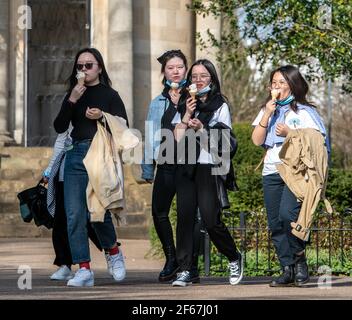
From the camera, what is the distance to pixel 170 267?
11992 mm

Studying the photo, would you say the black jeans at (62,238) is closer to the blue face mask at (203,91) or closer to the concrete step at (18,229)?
the blue face mask at (203,91)

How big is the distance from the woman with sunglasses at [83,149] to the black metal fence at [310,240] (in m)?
2.37

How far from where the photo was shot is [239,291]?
11000mm

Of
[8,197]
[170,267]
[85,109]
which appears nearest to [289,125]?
[170,267]

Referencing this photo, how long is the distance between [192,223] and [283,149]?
3.29ft

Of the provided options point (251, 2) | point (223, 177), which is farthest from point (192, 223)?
point (251, 2)

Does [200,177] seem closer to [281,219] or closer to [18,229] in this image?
[281,219]

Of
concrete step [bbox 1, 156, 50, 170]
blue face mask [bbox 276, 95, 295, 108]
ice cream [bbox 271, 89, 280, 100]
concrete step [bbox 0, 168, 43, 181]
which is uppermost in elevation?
ice cream [bbox 271, 89, 280, 100]

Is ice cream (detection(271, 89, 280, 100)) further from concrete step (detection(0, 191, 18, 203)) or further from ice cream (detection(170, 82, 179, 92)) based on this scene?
concrete step (detection(0, 191, 18, 203))

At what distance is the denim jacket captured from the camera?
1191 centimetres

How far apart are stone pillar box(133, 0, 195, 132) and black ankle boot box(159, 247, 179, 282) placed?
13041mm

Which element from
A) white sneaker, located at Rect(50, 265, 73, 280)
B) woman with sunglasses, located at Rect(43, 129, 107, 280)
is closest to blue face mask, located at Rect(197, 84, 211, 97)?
woman with sunglasses, located at Rect(43, 129, 107, 280)

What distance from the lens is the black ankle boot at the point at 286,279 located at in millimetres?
11547

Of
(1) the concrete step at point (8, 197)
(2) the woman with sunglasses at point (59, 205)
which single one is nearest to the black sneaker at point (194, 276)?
(2) the woman with sunglasses at point (59, 205)
